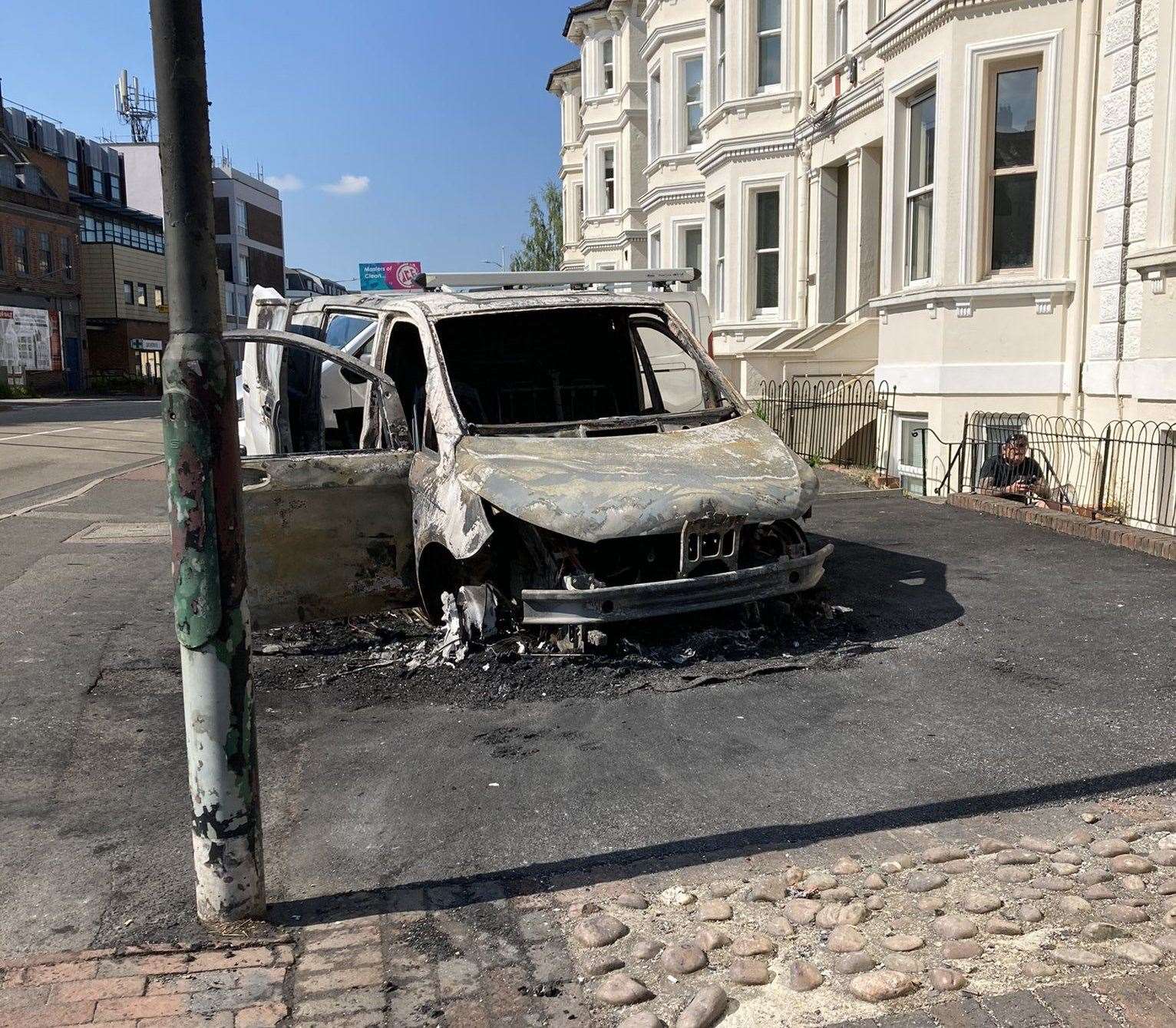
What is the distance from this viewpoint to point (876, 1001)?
2.99 m

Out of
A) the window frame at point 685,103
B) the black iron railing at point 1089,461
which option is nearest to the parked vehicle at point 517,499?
the black iron railing at point 1089,461

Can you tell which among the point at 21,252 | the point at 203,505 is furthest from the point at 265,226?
the point at 203,505

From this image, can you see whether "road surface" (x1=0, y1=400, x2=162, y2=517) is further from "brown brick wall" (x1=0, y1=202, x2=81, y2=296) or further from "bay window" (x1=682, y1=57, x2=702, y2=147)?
"brown brick wall" (x1=0, y1=202, x2=81, y2=296)

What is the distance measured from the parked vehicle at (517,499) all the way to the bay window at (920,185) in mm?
6846

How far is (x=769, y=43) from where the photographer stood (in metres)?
20.2

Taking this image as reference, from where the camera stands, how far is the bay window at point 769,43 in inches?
787

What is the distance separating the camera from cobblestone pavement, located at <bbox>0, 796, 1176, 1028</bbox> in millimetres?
2951

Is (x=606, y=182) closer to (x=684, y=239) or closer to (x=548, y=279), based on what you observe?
(x=684, y=239)

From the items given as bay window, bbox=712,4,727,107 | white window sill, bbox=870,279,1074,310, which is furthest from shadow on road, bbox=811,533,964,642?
bay window, bbox=712,4,727,107

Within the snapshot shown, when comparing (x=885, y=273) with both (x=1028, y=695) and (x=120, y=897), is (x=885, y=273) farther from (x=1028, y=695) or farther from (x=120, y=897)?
(x=120, y=897)

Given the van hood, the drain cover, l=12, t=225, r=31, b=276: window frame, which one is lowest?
the drain cover

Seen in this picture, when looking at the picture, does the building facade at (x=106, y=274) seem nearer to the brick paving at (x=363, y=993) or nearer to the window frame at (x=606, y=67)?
the window frame at (x=606, y=67)

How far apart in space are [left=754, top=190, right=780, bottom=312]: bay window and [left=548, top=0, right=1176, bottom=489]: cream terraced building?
5 cm

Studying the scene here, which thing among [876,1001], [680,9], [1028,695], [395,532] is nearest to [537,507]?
[395,532]
